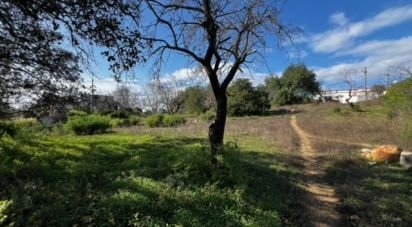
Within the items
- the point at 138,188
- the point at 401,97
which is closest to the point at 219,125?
the point at 138,188

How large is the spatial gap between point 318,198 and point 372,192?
128cm

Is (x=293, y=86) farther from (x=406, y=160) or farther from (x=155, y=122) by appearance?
(x=406, y=160)

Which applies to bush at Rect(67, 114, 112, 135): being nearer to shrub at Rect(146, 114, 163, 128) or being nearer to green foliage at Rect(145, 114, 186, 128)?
shrub at Rect(146, 114, 163, 128)

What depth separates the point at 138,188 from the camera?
7.07m

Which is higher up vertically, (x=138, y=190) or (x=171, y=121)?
(x=171, y=121)

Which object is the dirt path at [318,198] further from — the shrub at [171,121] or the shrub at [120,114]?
the shrub at [120,114]

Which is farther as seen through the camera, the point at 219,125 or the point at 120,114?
the point at 120,114

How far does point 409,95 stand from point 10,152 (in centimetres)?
1251

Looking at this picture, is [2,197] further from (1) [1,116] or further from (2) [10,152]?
(2) [10,152]

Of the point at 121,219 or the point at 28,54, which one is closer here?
the point at 121,219

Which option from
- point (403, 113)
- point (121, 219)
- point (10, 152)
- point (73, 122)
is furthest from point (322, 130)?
point (121, 219)

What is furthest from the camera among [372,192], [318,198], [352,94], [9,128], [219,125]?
[352,94]

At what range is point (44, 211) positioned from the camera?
4797 mm

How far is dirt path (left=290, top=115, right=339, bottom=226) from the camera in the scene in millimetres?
6737
